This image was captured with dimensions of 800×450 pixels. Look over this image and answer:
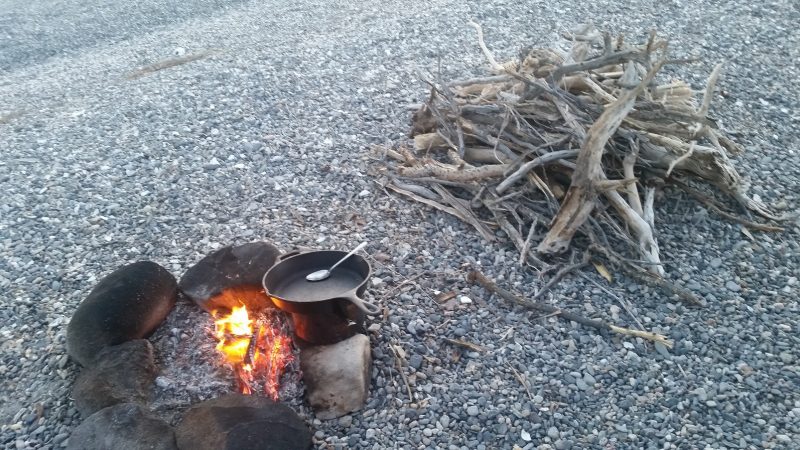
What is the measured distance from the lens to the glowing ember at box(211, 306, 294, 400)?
10.5ft

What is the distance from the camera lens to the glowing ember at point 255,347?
10.5 ft

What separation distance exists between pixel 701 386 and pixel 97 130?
5.14 metres

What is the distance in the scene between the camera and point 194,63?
707 cm

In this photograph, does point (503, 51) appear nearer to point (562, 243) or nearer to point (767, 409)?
point (562, 243)

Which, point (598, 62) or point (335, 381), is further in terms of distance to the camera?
point (598, 62)

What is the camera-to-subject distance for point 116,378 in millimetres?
3076

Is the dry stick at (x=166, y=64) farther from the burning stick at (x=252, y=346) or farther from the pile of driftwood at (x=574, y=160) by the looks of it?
the burning stick at (x=252, y=346)

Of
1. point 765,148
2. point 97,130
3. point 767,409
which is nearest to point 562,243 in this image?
point 767,409

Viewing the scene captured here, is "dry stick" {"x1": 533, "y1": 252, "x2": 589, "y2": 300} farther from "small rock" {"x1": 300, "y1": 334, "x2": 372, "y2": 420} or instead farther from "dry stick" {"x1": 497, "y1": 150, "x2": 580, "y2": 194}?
"small rock" {"x1": 300, "y1": 334, "x2": 372, "y2": 420}

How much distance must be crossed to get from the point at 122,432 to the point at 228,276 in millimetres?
1048

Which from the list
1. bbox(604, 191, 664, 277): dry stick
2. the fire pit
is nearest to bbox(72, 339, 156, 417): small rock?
the fire pit

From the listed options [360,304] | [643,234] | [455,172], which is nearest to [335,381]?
[360,304]

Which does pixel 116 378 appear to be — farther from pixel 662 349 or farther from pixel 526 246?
pixel 662 349

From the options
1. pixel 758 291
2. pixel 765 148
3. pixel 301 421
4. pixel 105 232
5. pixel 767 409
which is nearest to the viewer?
pixel 301 421
